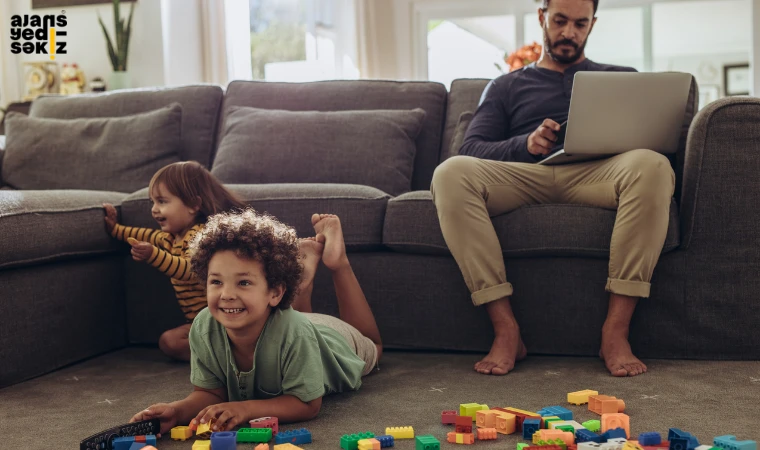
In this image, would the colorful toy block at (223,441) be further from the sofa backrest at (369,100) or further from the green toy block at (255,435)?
the sofa backrest at (369,100)

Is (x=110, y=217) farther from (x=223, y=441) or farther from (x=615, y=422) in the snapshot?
(x=615, y=422)

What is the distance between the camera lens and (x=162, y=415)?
1.54 meters

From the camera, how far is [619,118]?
2.09 metres

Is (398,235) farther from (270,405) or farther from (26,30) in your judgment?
(26,30)

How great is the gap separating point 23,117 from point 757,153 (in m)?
2.48

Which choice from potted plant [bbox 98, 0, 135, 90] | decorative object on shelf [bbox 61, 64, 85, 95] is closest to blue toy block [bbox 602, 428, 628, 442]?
potted plant [bbox 98, 0, 135, 90]

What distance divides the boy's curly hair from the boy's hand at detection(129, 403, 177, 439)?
263mm

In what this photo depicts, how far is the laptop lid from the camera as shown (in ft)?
6.74

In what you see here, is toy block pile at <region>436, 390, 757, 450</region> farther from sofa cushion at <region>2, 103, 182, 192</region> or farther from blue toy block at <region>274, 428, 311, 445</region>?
sofa cushion at <region>2, 103, 182, 192</region>

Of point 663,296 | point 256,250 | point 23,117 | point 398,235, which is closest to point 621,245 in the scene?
point 663,296

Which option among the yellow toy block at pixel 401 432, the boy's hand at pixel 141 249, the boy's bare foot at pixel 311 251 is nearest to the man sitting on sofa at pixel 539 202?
the boy's bare foot at pixel 311 251

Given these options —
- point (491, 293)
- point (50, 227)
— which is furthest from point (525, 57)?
point (50, 227)

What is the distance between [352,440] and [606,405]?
1.69ft

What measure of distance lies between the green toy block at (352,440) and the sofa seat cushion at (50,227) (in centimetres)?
102
